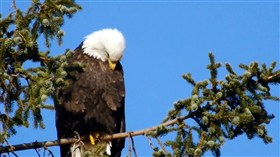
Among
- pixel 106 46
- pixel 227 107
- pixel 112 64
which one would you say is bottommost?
pixel 227 107

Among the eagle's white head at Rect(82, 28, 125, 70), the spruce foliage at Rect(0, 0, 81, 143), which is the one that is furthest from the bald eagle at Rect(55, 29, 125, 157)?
the spruce foliage at Rect(0, 0, 81, 143)

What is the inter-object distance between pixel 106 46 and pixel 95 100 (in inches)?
26.6

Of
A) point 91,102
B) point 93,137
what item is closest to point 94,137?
point 93,137

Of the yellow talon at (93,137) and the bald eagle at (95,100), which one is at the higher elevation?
the bald eagle at (95,100)

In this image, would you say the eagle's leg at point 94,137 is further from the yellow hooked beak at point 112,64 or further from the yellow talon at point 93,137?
the yellow hooked beak at point 112,64

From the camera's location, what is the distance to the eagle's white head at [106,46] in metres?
6.34

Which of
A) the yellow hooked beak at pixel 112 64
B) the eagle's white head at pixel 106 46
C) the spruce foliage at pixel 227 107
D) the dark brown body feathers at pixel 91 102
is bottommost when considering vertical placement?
the spruce foliage at pixel 227 107

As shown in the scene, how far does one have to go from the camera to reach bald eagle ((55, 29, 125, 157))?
6023mm

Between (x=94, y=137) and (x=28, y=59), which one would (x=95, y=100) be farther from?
(x=28, y=59)

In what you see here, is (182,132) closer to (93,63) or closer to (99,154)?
(99,154)

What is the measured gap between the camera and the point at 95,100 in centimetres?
606

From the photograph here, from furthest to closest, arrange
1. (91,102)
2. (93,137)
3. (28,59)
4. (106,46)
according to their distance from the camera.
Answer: (106,46), (93,137), (91,102), (28,59)

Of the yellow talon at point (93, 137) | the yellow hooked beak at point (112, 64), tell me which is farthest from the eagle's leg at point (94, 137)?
the yellow hooked beak at point (112, 64)

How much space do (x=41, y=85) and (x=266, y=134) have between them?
1678mm
